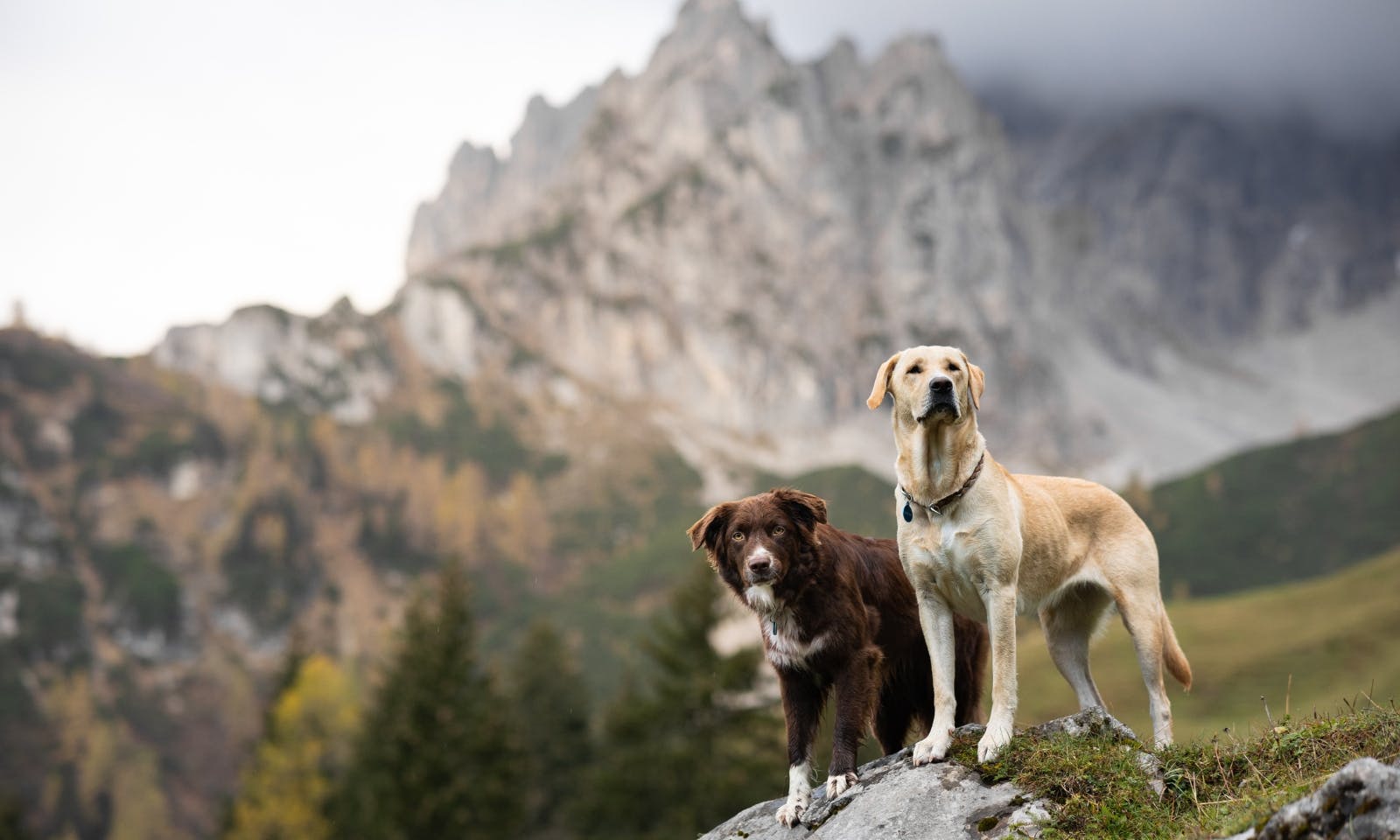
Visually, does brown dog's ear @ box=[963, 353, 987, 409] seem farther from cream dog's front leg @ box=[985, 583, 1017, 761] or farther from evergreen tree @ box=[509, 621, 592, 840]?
evergreen tree @ box=[509, 621, 592, 840]

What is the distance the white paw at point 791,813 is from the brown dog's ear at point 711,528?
2223mm

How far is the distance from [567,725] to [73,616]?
148m

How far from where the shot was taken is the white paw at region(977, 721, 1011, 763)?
7.62 metres

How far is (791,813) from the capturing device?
27.3 ft

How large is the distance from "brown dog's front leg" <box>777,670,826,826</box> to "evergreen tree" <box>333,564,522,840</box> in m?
30.3

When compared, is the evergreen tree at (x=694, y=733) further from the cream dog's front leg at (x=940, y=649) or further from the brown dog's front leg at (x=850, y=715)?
the cream dog's front leg at (x=940, y=649)

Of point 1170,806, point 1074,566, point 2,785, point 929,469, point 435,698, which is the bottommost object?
point 2,785

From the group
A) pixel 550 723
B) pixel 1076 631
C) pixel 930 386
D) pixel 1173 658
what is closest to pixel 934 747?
pixel 1076 631

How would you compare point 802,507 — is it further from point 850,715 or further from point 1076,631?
point 1076,631

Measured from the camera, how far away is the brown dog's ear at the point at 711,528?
881cm

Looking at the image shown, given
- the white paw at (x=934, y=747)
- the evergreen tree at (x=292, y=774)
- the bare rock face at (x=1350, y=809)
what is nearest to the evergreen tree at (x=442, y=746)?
the evergreen tree at (x=292, y=774)

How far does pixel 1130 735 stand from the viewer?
808cm

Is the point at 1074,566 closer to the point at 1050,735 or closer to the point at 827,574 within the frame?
the point at 1050,735

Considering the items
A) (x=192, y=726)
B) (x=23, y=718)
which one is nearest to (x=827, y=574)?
(x=23, y=718)
